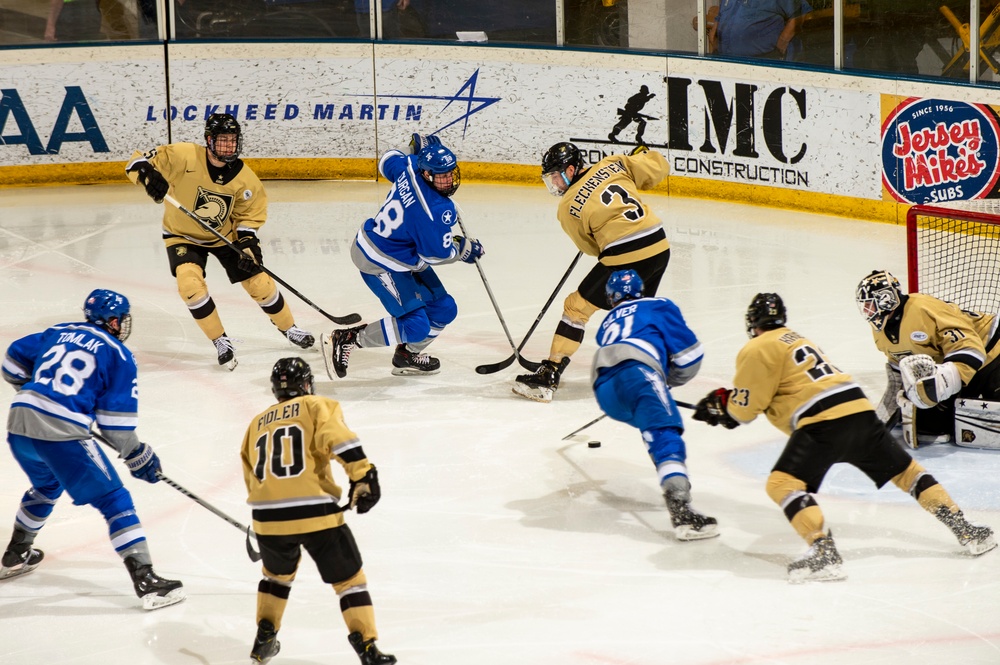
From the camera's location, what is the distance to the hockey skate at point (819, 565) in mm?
4219

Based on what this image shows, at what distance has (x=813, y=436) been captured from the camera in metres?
4.24

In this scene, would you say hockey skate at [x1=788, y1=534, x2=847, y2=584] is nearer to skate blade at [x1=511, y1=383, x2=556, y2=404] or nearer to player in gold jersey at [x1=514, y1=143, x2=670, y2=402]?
player in gold jersey at [x1=514, y1=143, x2=670, y2=402]

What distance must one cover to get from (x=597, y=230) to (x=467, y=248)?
0.68 m

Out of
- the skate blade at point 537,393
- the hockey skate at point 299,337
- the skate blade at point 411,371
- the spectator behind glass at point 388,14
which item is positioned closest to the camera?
the skate blade at point 537,393

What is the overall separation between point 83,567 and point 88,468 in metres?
0.56

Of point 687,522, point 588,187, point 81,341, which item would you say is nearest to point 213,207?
point 588,187

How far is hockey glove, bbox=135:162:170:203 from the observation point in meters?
6.45

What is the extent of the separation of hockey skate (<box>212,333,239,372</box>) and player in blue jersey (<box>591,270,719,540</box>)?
7.94 ft

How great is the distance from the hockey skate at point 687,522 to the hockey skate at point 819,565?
396 mm

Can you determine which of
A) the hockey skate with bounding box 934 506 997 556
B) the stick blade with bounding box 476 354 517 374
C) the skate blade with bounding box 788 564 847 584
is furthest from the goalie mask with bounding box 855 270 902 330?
the stick blade with bounding box 476 354 517 374

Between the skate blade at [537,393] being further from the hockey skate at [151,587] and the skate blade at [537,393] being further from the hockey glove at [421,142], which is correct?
the hockey skate at [151,587]

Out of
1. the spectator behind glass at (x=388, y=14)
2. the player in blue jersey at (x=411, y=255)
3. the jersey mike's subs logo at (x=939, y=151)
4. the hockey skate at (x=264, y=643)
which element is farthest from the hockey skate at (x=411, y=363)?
the spectator behind glass at (x=388, y=14)

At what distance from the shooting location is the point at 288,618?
164 inches

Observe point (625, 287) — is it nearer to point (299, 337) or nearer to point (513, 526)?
point (513, 526)
